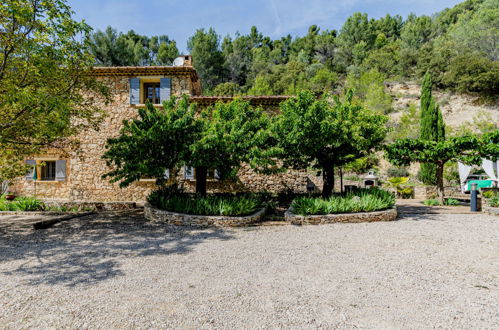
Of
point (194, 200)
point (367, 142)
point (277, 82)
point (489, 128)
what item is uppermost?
point (277, 82)

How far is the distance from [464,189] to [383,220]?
13.6 metres

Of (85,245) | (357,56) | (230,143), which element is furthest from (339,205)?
(357,56)

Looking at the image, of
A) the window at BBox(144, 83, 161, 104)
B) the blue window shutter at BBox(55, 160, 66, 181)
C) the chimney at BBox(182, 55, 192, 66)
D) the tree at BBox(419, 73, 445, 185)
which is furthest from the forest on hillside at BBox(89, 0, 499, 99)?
the blue window shutter at BBox(55, 160, 66, 181)

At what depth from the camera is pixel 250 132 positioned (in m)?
9.64

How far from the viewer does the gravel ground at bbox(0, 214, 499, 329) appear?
337 cm

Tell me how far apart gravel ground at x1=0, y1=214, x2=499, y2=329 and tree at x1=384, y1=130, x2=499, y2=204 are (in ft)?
20.4

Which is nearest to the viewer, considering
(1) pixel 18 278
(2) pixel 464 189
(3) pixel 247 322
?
(3) pixel 247 322

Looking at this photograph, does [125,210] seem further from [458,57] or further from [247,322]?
[458,57]

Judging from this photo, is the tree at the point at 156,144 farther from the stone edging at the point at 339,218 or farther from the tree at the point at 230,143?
the stone edging at the point at 339,218

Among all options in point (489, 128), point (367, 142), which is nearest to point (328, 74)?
point (489, 128)

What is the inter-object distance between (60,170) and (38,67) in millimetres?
9737

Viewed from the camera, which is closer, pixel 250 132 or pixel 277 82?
pixel 250 132

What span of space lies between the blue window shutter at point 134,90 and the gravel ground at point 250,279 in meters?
8.17

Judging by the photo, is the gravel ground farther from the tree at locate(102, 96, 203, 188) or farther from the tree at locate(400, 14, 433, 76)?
the tree at locate(400, 14, 433, 76)
